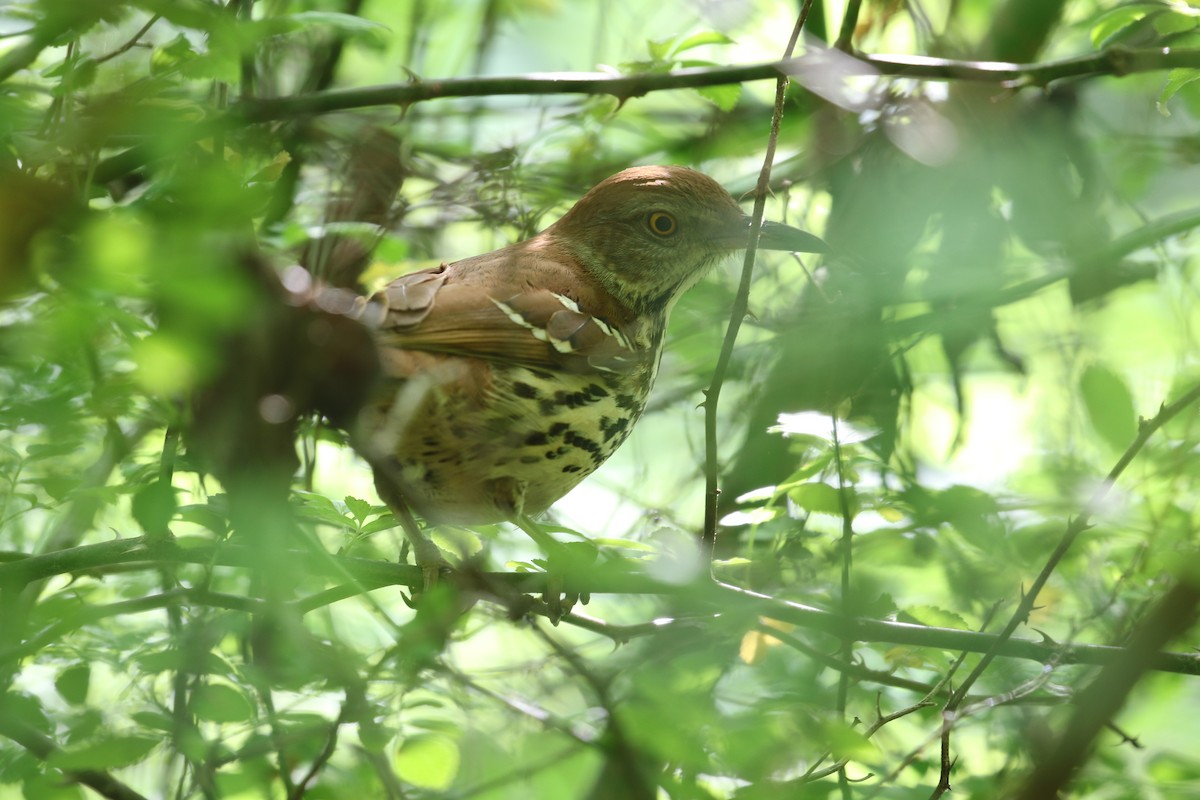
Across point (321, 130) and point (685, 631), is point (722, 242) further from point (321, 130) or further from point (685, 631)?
point (685, 631)

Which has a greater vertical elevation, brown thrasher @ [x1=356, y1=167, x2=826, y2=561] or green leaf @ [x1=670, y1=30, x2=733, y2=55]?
green leaf @ [x1=670, y1=30, x2=733, y2=55]

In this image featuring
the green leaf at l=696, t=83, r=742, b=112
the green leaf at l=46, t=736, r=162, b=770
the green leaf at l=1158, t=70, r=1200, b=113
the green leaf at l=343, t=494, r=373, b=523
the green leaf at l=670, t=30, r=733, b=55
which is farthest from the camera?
the green leaf at l=696, t=83, r=742, b=112

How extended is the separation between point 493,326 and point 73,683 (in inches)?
52.3

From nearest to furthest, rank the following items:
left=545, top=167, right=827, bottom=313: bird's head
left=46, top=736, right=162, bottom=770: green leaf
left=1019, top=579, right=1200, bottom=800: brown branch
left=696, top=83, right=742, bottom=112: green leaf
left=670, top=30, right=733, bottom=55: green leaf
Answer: left=1019, top=579, right=1200, bottom=800: brown branch < left=46, top=736, right=162, bottom=770: green leaf < left=670, top=30, right=733, bottom=55: green leaf < left=696, top=83, right=742, bottom=112: green leaf < left=545, top=167, right=827, bottom=313: bird's head

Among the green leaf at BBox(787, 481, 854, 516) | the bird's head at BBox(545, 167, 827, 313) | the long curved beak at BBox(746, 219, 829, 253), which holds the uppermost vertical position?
the long curved beak at BBox(746, 219, 829, 253)

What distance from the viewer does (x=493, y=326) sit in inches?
118

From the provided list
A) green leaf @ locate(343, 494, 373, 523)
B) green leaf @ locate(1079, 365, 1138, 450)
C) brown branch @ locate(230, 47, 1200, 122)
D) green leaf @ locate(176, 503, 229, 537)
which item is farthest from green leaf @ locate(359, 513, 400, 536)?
green leaf @ locate(1079, 365, 1138, 450)

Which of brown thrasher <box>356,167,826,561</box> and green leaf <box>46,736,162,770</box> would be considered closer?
green leaf <box>46,736,162,770</box>

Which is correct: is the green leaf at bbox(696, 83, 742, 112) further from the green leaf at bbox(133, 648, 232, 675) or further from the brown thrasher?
the green leaf at bbox(133, 648, 232, 675)

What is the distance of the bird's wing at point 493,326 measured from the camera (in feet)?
9.46

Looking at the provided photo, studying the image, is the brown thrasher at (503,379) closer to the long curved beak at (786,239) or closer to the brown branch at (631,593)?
the long curved beak at (786,239)

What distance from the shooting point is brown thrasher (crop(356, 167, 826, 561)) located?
2842 millimetres

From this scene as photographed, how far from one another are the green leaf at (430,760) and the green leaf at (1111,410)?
148 centimetres

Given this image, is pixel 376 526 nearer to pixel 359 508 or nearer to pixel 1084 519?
pixel 359 508
